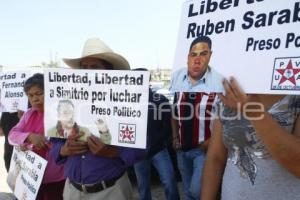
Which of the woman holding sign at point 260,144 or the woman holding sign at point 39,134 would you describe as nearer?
the woman holding sign at point 260,144

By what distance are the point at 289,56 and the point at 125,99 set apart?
107 centimetres

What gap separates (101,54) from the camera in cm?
263

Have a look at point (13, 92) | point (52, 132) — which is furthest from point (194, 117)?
point (13, 92)

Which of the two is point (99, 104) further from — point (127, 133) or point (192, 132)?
point (192, 132)

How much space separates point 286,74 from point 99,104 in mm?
1245

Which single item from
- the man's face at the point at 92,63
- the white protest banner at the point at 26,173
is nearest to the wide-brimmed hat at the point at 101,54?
the man's face at the point at 92,63

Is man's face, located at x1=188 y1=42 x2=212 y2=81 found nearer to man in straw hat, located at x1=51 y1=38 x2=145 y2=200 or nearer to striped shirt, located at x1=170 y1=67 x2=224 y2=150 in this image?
man in straw hat, located at x1=51 y1=38 x2=145 y2=200

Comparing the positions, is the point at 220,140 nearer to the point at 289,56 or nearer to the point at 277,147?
the point at 277,147

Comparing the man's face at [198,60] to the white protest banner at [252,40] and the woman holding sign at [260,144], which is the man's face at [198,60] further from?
the woman holding sign at [260,144]

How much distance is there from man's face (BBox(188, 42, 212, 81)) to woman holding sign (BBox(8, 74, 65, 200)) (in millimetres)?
1761

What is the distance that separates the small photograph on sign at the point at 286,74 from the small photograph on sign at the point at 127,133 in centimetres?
99

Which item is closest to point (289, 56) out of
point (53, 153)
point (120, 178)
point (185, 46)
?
point (185, 46)

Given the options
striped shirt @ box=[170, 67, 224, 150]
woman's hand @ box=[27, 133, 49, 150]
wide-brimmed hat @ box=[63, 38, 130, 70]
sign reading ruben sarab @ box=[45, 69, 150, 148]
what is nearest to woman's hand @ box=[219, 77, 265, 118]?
sign reading ruben sarab @ box=[45, 69, 150, 148]

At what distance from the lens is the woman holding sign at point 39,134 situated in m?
3.15
